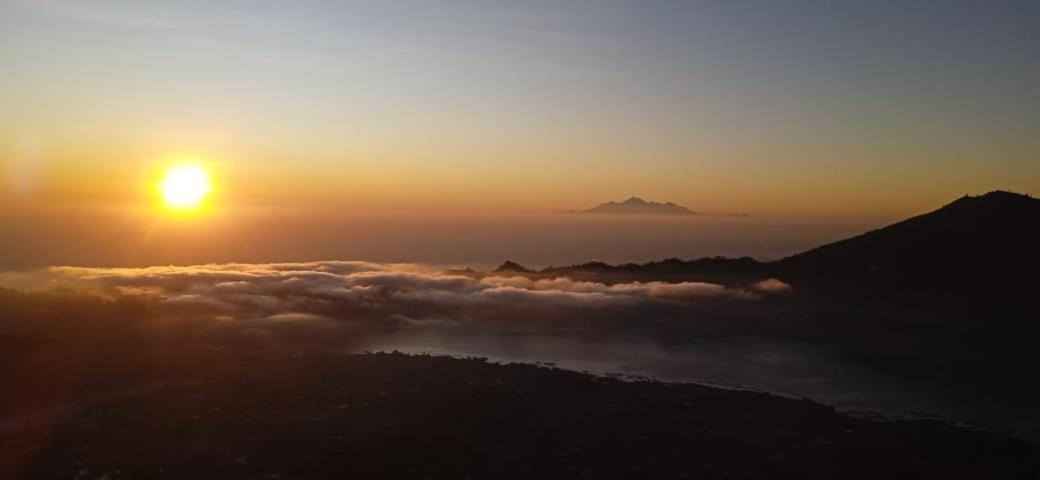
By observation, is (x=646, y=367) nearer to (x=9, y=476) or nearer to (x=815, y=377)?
(x=815, y=377)

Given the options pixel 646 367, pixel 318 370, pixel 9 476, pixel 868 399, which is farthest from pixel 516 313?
pixel 9 476

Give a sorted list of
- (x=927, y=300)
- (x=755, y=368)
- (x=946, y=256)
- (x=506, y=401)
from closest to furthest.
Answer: (x=506, y=401)
(x=755, y=368)
(x=927, y=300)
(x=946, y=256)

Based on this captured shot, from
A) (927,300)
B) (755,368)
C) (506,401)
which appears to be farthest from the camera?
(927,300)

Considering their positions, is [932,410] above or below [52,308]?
below

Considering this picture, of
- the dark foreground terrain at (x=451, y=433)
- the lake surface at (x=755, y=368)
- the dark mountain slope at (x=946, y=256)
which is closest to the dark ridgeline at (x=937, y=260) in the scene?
the dark mountain slope at (x=946, y=256)

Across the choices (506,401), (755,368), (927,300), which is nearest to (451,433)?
(506,401)

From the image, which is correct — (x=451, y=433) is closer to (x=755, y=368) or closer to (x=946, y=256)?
(x=755, y=368)

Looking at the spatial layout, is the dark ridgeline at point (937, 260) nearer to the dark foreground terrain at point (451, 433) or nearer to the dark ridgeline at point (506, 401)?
the dark ridgeline at point (506, 401)

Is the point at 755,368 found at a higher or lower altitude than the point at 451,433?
higher
